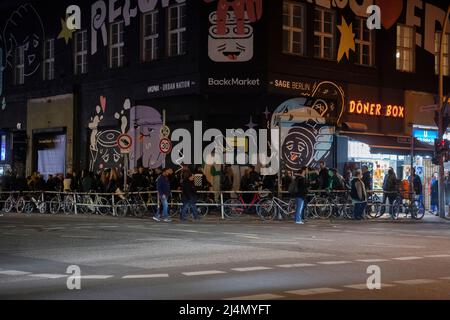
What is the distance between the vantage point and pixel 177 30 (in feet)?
103

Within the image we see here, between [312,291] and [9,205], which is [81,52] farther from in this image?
[312,291]

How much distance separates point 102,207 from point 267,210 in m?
7.53

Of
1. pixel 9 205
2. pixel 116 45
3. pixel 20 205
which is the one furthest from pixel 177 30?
pixel 9 205

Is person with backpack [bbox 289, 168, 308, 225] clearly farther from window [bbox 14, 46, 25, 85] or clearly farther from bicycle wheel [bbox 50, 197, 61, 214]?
window [bbox 14, 46, 25, 85]

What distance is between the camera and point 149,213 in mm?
27406

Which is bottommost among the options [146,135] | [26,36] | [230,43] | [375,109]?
[146,135]

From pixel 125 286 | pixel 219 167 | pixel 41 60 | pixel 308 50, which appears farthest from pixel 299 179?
pixel 41 60

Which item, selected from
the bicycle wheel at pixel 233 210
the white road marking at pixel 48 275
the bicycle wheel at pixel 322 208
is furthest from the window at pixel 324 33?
the white road marking at pixel 48 275

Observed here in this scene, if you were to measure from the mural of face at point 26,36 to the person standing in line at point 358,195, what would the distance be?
21295 mm

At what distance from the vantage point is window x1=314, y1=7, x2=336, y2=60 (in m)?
31.8

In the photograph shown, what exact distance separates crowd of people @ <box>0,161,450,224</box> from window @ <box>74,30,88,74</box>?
735 cm

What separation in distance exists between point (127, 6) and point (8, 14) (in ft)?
40.8

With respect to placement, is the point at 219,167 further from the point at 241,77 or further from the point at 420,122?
the point at 420,122

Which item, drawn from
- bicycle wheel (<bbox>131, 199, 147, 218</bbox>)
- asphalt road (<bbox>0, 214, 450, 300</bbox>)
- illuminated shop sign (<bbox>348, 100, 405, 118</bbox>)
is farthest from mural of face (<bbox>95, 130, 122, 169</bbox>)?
asphalt road (<bbox>0, 214, 450, 300</bbox>)
